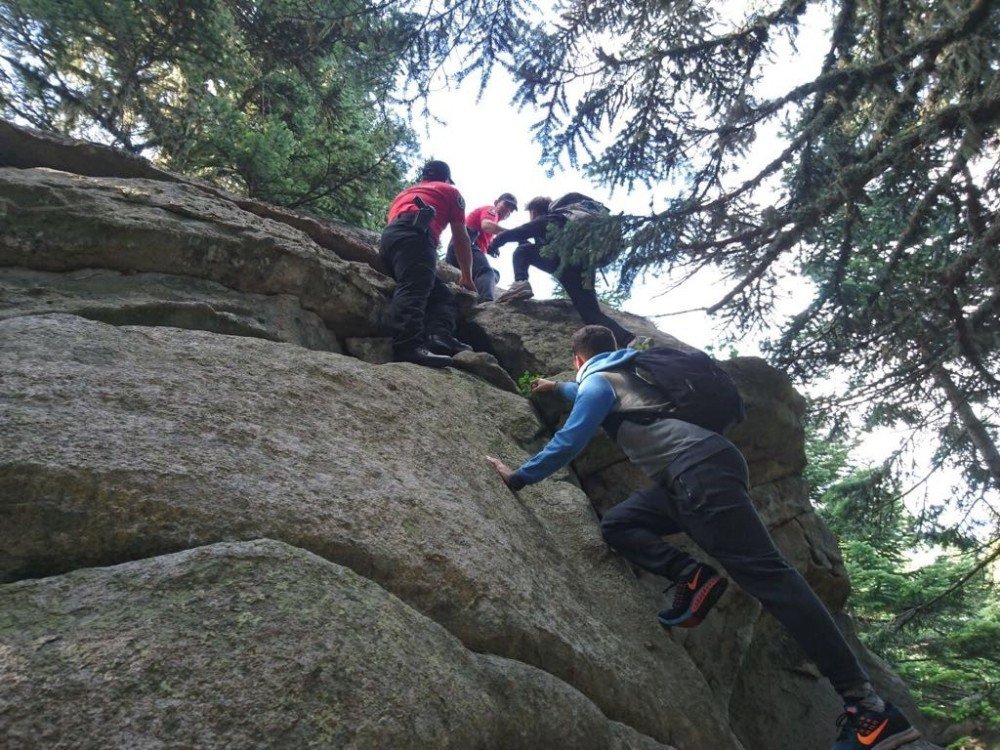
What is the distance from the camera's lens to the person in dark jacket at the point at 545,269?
840cm


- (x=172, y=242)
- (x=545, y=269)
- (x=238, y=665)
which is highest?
(x=545, y=269)

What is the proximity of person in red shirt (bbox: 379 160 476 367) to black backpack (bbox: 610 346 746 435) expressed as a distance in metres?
2.22

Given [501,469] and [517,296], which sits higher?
[517,296]

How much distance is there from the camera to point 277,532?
314 centimetres

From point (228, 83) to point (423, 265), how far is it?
5588mm

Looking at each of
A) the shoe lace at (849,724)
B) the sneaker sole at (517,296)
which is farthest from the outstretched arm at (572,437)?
the sneaker sole at (517,296)

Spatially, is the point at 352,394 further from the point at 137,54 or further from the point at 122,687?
the point at 137,54

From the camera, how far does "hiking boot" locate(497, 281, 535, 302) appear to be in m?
8.52

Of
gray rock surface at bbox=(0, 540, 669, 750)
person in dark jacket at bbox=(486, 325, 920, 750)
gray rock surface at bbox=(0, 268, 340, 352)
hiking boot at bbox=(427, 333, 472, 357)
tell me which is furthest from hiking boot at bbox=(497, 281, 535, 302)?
gray rock surface at bbox=(0, 540, 669, 750)

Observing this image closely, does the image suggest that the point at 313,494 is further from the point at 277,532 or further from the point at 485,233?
the point at 485,233

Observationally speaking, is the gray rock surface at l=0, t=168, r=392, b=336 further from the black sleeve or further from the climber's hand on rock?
the climber's hand on rock

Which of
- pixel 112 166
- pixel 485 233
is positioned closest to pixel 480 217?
pixel 485 233

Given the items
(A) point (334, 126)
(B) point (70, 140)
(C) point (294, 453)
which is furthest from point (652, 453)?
(A) point (334, 126)

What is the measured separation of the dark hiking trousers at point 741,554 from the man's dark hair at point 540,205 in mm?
5218
